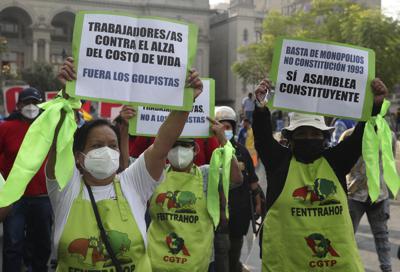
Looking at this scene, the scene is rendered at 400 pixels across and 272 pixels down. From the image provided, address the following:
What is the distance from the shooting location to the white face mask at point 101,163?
2.92 meters

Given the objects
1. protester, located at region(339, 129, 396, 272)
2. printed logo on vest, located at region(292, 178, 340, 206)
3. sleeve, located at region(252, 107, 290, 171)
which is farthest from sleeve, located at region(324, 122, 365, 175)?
protester, located at region(339, 129, 396, 272)

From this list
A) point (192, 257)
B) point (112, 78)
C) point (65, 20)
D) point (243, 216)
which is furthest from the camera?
point (65, 20)

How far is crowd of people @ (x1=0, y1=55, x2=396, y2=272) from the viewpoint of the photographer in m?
2.86

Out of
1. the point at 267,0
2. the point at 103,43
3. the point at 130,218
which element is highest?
the point at 267,0

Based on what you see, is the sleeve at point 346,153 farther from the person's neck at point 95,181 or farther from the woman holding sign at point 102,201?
the person's neck at point 95,181

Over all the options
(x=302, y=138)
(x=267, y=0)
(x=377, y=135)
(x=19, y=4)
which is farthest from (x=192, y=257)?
(x=267, y=0)

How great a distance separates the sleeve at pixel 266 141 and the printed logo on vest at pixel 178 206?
0.72 metres

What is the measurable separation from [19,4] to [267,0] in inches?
1337

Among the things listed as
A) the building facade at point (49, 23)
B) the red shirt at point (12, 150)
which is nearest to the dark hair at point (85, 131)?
the red shirt at point (12, 150)

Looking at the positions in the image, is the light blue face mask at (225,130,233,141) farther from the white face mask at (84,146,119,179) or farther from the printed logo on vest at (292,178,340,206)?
the white face mask at (84,146,119,179)

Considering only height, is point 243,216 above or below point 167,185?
below

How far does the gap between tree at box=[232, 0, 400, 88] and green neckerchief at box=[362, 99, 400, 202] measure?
2426 cm

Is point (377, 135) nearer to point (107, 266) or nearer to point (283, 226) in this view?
point (283, 226)

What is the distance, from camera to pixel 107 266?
111 inches
